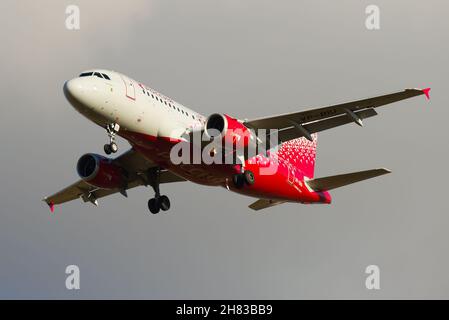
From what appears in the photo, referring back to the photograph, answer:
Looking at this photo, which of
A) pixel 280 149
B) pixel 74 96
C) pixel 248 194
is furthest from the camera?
pixel 280 149

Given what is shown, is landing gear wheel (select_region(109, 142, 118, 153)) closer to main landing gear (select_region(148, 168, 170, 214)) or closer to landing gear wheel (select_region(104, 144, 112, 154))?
landing gear wheel (select_region(104, 144, 112, 154))

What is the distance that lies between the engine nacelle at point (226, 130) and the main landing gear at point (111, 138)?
13.6 feet

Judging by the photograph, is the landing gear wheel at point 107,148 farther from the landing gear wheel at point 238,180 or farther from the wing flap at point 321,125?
the wing flap at point 321,125

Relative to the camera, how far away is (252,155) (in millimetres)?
42406

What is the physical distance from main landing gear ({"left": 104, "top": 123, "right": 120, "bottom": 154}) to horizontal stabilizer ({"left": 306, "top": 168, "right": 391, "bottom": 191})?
39.7 feet

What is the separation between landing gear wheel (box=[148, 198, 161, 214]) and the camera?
153 feet

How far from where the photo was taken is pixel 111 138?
3994 cm

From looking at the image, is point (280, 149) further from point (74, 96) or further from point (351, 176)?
point (74, 96)

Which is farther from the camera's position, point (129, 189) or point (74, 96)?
point (129, 189)

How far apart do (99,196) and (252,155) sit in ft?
41.4

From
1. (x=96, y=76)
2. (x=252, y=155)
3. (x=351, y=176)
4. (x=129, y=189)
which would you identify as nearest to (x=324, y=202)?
(x=351, y=176)

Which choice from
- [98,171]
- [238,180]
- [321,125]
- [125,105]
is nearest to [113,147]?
[125,105]

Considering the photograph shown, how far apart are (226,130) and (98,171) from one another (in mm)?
8302

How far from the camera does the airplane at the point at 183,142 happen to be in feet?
130
